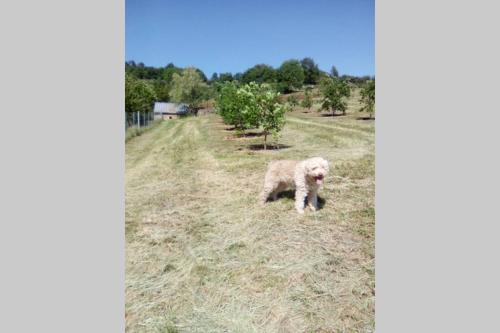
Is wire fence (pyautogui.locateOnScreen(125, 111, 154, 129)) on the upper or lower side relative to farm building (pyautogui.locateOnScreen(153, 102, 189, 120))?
lower

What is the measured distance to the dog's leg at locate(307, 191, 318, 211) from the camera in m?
4.31

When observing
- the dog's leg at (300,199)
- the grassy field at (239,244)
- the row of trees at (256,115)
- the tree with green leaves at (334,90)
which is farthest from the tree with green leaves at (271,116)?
the dog's leg at (300,199)

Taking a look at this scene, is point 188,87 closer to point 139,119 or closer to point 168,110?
point 168,110

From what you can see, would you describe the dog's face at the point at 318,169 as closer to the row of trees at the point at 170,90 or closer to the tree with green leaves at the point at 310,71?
the tree with green leaves at the point at 310,71

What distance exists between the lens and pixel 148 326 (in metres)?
2.66

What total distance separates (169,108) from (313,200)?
189cm

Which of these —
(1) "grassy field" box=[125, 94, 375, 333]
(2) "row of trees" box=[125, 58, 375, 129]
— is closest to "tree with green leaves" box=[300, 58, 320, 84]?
(2) "row of trees" box=[125, 58, 375, 129]

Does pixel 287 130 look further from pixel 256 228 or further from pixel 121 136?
pixel 121 136

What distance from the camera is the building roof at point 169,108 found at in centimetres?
352

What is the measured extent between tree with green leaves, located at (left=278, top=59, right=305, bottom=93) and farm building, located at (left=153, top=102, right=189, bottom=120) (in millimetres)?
949

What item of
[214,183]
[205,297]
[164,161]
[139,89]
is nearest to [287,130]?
[214,183]

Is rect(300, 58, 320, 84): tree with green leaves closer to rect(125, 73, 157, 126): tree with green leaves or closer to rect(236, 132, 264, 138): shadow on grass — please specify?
rect(125, 73, 157, 126): tree with green leaves

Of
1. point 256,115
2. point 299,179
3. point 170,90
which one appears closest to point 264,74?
point 170,90

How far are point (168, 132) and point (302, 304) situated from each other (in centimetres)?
215
